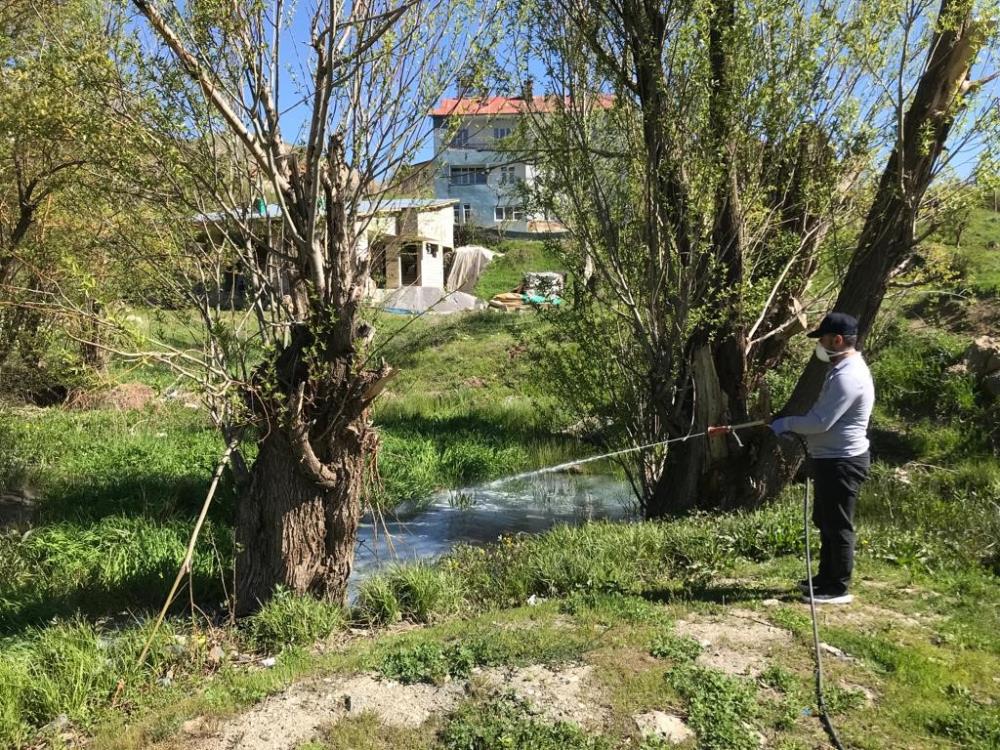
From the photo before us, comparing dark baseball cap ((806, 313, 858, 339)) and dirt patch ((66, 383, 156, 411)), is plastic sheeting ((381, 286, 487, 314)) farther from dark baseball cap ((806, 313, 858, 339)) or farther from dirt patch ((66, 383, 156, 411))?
dark baseball cap ((806, 313, 858, 339))

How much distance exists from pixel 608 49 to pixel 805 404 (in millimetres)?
4120

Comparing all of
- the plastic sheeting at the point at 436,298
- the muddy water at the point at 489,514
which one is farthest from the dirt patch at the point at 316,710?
the plastic sheeting at the point at 436,298

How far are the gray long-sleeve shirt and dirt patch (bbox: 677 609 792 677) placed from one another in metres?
1.24

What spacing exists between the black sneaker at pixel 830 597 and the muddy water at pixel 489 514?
400 centimetres

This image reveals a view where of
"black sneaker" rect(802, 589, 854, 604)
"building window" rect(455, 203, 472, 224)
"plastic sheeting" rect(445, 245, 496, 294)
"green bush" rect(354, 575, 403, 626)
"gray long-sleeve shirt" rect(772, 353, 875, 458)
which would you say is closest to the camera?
"gray long-sleeve shirt" rect(772, 353, 875, 458)

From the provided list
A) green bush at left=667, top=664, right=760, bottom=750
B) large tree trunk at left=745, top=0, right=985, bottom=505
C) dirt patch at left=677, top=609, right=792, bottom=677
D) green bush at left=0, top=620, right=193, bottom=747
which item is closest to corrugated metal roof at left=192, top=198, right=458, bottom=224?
green bush at left=0, top=620, right=193, bottom=747

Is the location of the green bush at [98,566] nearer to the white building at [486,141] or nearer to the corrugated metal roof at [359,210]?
the corrugated metal roof at [359,210]

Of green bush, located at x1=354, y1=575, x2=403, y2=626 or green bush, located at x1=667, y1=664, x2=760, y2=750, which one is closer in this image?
green bush, located at x1=667, y1=664, x2=760, y2=750

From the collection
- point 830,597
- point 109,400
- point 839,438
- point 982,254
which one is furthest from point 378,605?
point 982,254

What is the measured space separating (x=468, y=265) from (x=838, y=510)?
105ft

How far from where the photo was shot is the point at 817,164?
8094 millimetres

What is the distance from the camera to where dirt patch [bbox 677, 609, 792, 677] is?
4359 millimetres

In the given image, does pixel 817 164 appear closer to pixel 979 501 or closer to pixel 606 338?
pixel 606 338

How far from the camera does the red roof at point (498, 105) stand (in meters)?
6.11
